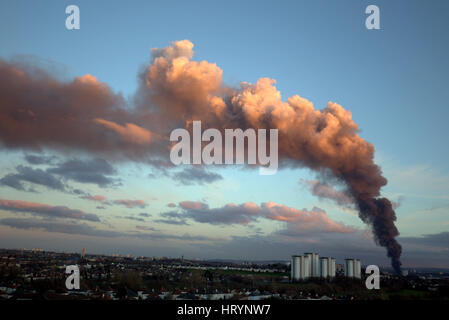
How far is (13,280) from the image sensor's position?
88.2m
